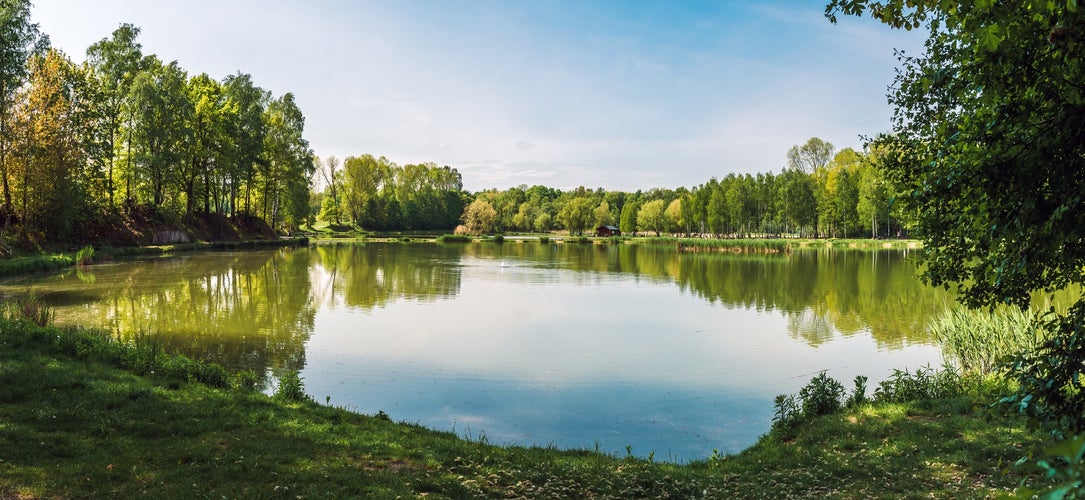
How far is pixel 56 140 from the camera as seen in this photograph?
3195 centimetres

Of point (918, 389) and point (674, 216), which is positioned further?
point (674, 216)

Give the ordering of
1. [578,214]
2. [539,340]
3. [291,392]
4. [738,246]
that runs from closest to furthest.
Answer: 1. [291,392]
2. [539,340]
3. [738,246]
4. [578,214]

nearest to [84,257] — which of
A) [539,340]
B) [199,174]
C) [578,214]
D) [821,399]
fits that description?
[199,174]

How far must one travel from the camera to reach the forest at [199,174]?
102 feet

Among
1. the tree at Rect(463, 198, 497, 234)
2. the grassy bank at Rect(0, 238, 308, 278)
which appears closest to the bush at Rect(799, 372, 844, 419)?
the grassy bank at Rect(0, 238, 308, 278)

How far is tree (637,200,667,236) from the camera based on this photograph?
4478 inches

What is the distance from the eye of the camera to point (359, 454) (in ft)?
22.6

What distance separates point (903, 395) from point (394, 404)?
874 centimetres

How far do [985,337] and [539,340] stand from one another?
1011 centimetres

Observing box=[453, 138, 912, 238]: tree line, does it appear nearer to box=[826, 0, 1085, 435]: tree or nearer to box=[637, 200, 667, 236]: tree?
box=[637, 200, 667, 236]: tree

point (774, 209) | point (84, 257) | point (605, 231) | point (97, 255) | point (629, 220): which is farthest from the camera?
point (605, 231)

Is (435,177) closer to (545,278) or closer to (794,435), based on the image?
(545,278)

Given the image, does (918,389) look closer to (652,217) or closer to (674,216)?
(674,216)

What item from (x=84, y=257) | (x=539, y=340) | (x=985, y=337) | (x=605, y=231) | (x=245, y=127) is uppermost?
(x=245, y=127)
